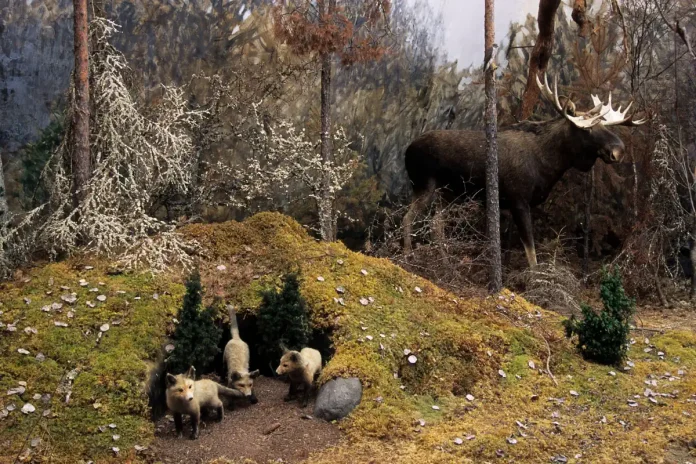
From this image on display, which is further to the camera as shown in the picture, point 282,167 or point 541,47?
point 282,167

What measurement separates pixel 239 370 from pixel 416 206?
534 centimetres

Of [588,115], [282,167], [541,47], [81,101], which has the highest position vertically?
[541,47]

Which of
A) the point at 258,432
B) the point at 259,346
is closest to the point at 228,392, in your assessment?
the point at 258,432

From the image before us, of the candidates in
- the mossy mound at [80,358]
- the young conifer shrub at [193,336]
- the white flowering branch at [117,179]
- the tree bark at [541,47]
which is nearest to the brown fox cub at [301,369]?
the young conifer shrub at [193,336]

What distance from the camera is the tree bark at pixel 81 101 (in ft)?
24.8

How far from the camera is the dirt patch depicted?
199 inches

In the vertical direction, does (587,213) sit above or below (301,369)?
above

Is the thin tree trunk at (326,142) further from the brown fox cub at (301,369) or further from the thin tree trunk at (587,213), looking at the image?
the thin tree trunk at (587,213)

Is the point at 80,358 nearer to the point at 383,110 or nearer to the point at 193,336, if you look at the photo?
the point at 193,336

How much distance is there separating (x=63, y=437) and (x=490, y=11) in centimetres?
710

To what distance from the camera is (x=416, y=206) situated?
10.5 meters

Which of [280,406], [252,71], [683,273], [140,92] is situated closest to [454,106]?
[252,71]

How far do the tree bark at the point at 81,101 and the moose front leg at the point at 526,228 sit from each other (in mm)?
6172

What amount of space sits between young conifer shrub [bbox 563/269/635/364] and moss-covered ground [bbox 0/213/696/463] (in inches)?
6.2
